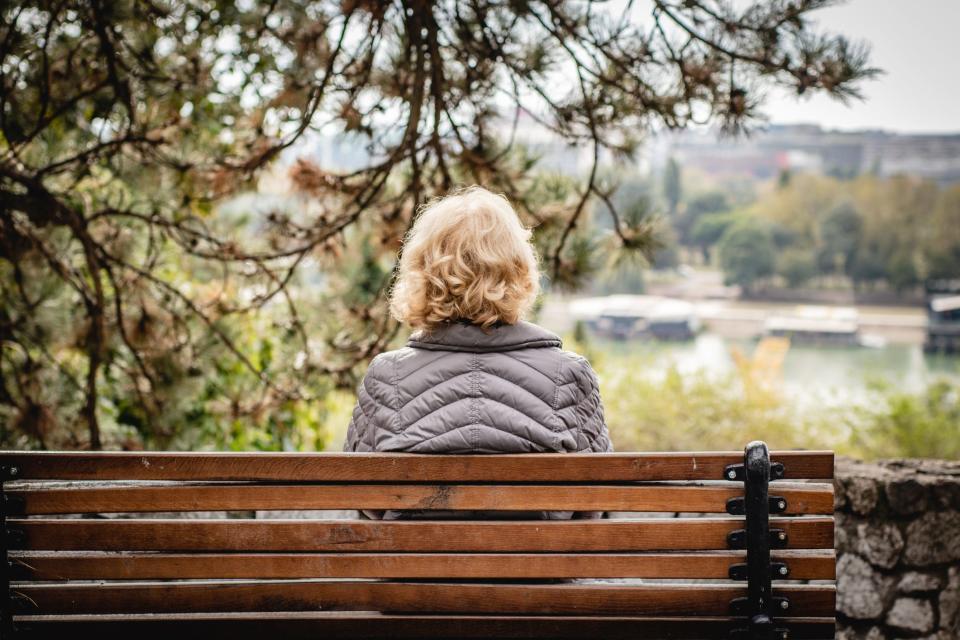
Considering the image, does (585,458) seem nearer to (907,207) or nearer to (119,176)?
(119,176)

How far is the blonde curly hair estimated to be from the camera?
1.74 m

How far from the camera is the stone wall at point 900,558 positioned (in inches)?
100

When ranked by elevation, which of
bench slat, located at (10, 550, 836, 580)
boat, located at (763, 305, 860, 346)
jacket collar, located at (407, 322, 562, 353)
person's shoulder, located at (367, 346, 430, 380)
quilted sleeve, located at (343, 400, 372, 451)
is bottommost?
bench slat, located at (10, 550, 836, 580)

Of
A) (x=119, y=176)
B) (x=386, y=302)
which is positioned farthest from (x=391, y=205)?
(x=119, y=176)

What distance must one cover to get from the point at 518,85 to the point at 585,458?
1.93 meters

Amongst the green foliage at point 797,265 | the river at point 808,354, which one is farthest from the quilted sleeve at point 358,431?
the green foliage at point 797,265

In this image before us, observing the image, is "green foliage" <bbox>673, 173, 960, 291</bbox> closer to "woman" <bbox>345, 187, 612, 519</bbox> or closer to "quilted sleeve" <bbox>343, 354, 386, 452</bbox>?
"woman" <bbox>345, 187, 612, 519</bbox>

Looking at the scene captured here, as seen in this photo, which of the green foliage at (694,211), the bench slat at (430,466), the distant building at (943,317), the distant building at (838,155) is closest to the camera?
the bench slat at (430,466)

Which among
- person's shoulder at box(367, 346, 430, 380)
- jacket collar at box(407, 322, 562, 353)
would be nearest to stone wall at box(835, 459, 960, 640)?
jacket collar at box(407, 322, 562, 353)

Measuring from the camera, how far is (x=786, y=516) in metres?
1.67

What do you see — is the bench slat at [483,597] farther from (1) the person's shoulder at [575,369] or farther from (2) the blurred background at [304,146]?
(2) the blurred background at [304,146]

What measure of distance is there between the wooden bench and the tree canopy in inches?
51.9

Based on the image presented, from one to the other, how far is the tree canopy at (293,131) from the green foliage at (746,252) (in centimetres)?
600

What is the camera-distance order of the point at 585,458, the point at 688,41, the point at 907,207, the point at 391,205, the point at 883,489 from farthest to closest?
the point at 907,207 → the point at 391,205 → the point at 688,41 → the point at 883,489 → the point at 585,458
